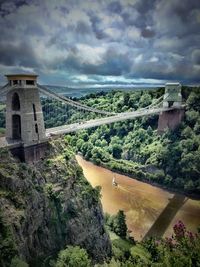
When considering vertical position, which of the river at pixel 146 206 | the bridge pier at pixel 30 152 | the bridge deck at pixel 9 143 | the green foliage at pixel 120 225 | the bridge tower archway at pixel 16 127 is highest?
the bridge tower archway at pixel 16 127

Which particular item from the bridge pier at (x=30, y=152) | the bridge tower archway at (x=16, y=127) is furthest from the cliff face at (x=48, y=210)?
the bridge tower archway at (x=16, y=127)

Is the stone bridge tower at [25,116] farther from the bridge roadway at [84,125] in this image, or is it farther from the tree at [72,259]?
the tree at [72,259]

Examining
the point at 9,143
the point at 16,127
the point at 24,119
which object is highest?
the point at 24,119

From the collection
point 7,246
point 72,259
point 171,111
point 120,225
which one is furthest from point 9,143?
point 171,111

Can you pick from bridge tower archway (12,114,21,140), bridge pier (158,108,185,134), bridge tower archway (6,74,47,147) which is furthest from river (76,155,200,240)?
bridge tower archway (12,114,21,140)

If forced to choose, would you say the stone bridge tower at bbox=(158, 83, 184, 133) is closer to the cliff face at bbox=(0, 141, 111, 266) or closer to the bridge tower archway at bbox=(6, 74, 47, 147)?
the cliff face at bbox=(0, 141, 111, 266)

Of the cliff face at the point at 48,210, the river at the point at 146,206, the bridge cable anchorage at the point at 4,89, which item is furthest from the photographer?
the river at the point at 146,206

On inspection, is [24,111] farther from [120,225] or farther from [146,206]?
[146,206]
